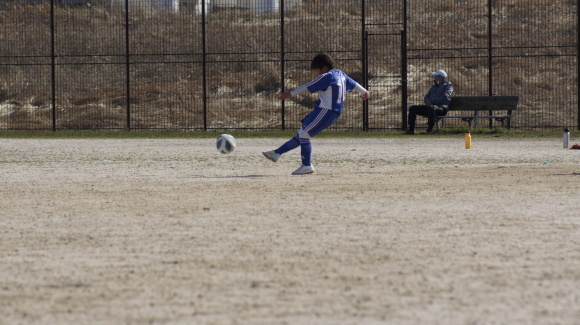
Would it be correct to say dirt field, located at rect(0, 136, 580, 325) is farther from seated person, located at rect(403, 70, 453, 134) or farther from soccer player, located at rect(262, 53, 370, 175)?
seated person, located at rect(403, 70, 453, 134)

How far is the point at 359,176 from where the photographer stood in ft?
37.2

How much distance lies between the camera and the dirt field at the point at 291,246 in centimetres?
438

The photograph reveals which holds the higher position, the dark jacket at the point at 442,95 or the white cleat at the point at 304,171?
the dark jacket at the point at 442,95

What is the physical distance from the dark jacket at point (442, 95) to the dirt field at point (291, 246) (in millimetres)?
9766

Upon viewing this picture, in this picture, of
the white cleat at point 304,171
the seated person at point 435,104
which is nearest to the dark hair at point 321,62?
the white cleat at point 304,171

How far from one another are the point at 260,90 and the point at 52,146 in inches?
502

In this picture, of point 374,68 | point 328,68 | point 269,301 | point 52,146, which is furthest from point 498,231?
point 374,68

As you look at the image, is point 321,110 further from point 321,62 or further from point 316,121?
point 321,62

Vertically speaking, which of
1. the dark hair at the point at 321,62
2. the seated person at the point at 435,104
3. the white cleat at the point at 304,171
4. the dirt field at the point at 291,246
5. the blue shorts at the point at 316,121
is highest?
the dark hair at the point at 321,62

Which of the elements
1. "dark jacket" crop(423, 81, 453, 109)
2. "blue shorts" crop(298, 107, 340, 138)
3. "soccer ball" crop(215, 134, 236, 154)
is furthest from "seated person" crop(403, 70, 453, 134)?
"blue shorts" crop(298, 107, 340, 138)

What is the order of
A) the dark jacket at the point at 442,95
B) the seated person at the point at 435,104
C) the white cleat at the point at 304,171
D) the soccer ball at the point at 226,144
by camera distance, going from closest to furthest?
the white cleat at the point at 304,171
the soccer ball at the point at 226,144
the seated person at the point at 435,104
the dark jacket at the point at 442,95

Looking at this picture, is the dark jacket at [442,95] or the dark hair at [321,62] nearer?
the dark hair at [321,62]

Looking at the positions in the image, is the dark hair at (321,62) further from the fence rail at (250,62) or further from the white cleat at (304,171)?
the fence rail at (250,62)

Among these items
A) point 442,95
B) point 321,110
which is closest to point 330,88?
point 321,110
